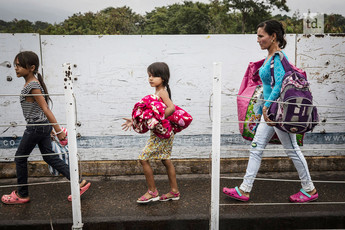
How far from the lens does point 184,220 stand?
9.28 ft

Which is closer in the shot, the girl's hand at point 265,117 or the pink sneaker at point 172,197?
the girl's hand at point 265,117

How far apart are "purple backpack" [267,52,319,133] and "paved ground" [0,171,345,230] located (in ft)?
2.33

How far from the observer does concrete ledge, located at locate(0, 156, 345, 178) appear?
13.2ft

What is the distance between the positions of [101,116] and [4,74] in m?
1.22

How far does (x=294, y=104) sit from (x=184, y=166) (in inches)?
72.3

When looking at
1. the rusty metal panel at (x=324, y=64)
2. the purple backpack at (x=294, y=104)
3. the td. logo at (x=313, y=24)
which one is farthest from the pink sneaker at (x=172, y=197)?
the td. logo at (x=313, y=24)

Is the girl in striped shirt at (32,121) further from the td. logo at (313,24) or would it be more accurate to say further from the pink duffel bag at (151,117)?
the td. logo at (313,24)

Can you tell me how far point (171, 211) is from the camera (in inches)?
118

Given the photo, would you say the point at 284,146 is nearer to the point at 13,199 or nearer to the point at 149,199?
the point at 149,199

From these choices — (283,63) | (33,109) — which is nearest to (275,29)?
(283,63)

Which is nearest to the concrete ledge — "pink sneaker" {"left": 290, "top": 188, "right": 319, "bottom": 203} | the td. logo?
"pink sneaker" {"left": 290, "top": 188, "right": 319, "bottom": 203}

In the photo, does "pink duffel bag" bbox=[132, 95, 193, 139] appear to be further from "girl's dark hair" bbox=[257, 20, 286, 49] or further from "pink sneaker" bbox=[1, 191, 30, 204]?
"pink sneaker" bbox=[1, 191, 30, 204]

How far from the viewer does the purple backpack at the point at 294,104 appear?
105 inches

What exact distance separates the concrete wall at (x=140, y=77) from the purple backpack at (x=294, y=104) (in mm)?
1194
